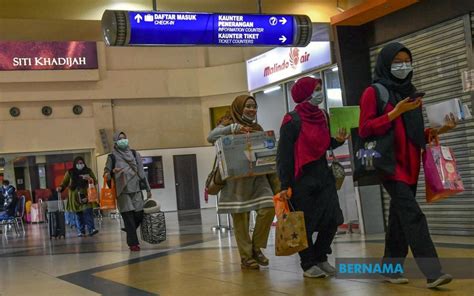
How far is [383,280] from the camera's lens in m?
4.72

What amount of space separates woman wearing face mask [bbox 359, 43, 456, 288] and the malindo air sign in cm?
565

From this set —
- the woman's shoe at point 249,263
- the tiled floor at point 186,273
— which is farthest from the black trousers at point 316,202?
the woman's shoe at point 249,263

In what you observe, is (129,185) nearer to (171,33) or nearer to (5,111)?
(171,33)

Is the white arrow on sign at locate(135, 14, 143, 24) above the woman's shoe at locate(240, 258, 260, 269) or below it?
above

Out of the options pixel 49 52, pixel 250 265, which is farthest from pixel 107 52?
pixel 250 265

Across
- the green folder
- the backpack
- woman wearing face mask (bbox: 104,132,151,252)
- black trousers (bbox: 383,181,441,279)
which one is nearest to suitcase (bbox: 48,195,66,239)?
woman wearing face mask (bbox: 104,132,151,252)

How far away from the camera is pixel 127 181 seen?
871 cm

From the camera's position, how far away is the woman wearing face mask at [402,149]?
423cm

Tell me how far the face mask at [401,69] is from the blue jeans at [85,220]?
30.6 feet

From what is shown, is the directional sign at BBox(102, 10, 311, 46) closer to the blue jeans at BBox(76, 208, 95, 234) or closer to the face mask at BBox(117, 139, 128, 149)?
the face mask at BBox(117, 139, 128, 149)

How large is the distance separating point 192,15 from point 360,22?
2.34 m

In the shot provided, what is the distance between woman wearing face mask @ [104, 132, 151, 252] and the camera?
343 inches

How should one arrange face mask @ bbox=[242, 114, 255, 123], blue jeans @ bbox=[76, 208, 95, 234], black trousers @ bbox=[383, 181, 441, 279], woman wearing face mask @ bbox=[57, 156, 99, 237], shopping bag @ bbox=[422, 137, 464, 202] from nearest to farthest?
black trousers @ bbox=[383, 181, 441, 279] → shopping bag @ bbox=[422, 137, 464, 202] → face mask @ bbox=[242, 114, 255, 123] → woman wearing face mask @ bbox=[57, 156, 99, 237] → blue jeans @ bbox=[76, 208, 95, 234]

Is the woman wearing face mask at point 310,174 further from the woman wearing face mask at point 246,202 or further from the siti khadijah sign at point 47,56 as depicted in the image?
the siti khadijah sign at point 47,56
